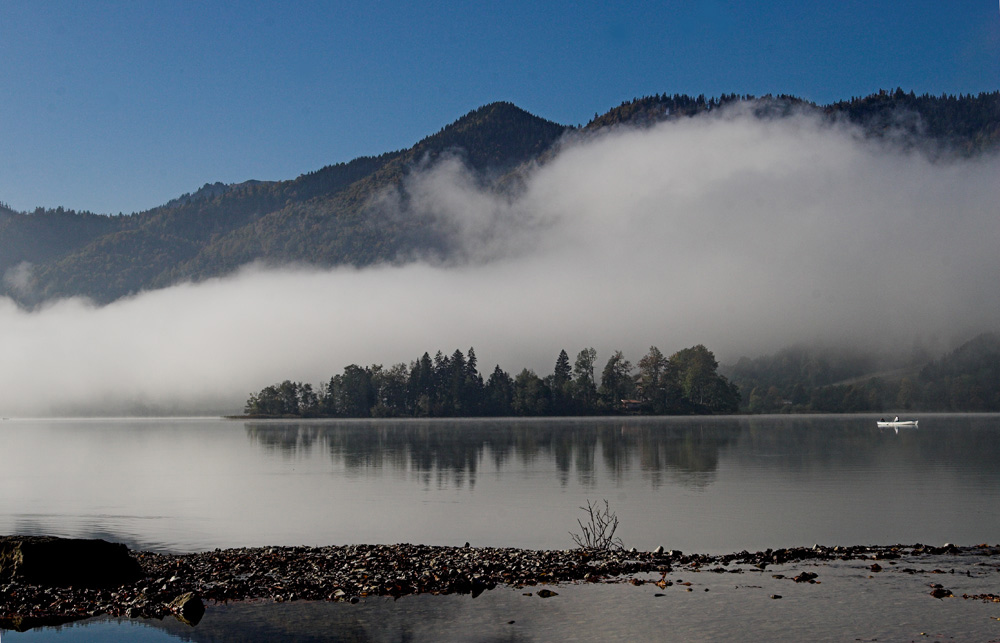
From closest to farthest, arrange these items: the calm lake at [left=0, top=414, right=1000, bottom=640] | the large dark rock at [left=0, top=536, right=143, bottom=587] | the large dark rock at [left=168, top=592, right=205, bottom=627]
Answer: the large dark rock at [left=168, top=592, right=205, bottom=627]
the large dark rock at [left=0, top=536, right=143, bottom=587]
the calm lake at [left=0, top=414, right=1000, bottom=640]

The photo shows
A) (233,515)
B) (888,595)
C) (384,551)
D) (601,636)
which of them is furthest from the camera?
(233,515)

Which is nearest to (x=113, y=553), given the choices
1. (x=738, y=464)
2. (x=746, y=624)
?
(x=746, y=624)

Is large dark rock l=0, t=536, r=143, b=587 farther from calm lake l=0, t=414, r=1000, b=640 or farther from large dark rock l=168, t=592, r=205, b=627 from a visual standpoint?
calm lake l=0, t=414, r=1000, b=640

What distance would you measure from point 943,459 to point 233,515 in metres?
59.1

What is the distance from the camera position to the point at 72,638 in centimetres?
1892

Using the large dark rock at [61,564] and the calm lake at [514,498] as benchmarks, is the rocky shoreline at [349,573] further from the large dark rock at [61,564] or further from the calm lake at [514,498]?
the calm lake at [514,498]

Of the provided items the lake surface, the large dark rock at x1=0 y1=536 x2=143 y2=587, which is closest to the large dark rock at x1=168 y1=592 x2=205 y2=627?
the large dark rock at x1=0 y1=536 x2=143 y2=587

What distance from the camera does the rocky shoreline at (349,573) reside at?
21.2 m

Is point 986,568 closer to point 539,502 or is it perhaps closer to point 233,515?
point 539,502

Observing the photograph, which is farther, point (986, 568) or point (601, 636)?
point (986, 568)

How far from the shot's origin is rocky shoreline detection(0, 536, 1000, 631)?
21.2m

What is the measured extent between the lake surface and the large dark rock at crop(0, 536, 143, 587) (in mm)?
8786

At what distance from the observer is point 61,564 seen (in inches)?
906

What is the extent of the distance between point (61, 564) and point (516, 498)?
27424 millimetres
